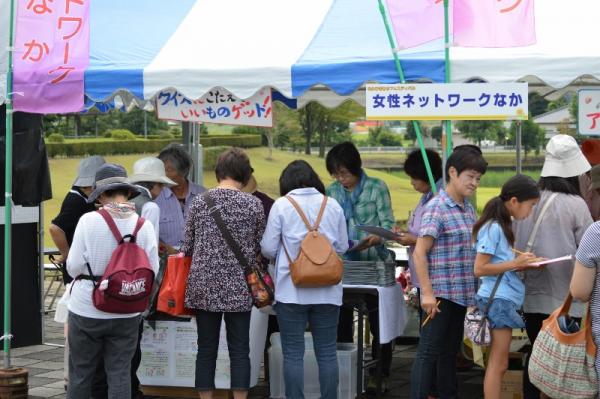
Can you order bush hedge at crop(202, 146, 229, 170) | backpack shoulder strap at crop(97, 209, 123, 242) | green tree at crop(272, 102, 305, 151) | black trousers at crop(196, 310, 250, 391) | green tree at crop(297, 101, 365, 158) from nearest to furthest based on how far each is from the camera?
backpack shoulder strap at crop(97, 209, 123, 242) → black trousers at crop(196, 310, 250, 391) → green tree at crop(297, 101, 365, 158) → bush hedge at crop(202, 146, 229, 170) → green tree at crop(272, 102, 305, 151)

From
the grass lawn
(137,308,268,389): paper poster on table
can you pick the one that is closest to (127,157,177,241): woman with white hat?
(137,308,268,389): paper poster on table

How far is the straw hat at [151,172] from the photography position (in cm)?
595

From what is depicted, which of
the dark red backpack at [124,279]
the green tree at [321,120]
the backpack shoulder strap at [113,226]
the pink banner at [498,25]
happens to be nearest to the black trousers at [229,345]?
the dark red backpack at [124,279]

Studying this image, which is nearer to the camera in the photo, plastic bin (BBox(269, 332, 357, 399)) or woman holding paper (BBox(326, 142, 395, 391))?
plastic bin (BBox(269, 332, 357, 399))

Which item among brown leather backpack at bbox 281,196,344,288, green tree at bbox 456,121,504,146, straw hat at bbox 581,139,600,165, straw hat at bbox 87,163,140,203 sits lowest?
brown leather backpack at bbox 281,196,344,288

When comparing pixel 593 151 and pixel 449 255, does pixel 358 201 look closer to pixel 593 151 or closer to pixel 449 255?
pixel 449 255

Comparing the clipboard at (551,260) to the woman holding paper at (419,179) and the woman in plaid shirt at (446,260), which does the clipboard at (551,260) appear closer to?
the woman in plaid shirt at (446,260)

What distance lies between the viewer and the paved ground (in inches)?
248

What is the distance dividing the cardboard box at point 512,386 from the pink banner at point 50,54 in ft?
10.5

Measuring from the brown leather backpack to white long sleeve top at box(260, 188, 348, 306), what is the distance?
62mm

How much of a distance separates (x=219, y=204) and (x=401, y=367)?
273 cm

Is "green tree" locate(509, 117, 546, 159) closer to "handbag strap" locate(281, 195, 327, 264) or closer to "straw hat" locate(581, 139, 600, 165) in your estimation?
"straw hat" locate(581, 139, 600, 165)

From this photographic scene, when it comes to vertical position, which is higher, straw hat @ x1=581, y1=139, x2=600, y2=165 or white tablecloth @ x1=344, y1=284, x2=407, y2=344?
straw hat @ x1=581, y1=139, x2=600, y2=165

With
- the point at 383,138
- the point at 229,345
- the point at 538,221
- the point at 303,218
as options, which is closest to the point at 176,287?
the point at 229,345
